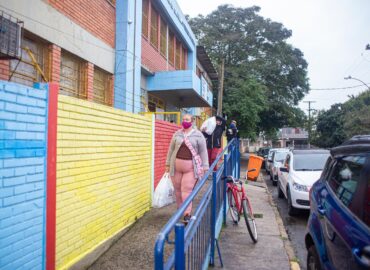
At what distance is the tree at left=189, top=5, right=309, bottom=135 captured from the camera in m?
29.1

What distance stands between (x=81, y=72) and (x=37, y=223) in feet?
16.5

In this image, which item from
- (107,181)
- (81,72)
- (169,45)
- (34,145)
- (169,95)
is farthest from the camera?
(169,45)

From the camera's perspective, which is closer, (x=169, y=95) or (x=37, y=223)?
(x=37, y=223)

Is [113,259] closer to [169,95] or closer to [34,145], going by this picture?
[34,145]

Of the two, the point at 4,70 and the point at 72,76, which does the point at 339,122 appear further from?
the point at 4,70

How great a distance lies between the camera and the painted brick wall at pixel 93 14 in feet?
22.5

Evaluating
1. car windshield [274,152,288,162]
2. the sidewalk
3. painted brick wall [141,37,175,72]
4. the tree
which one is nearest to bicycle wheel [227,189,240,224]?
the sidewalk

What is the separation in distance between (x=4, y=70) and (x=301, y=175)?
6677 millimetres

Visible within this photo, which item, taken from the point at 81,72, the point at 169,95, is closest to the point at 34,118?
the point at 81,72

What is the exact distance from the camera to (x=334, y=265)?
264 cm

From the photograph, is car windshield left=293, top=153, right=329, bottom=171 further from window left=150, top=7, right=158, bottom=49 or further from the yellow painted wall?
window left=150, top=7, right=158, bottom=49

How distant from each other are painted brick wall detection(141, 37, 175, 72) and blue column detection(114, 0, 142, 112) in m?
1.62

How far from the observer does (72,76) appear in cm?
723

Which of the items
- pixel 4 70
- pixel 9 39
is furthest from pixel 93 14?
pixel 9 39
